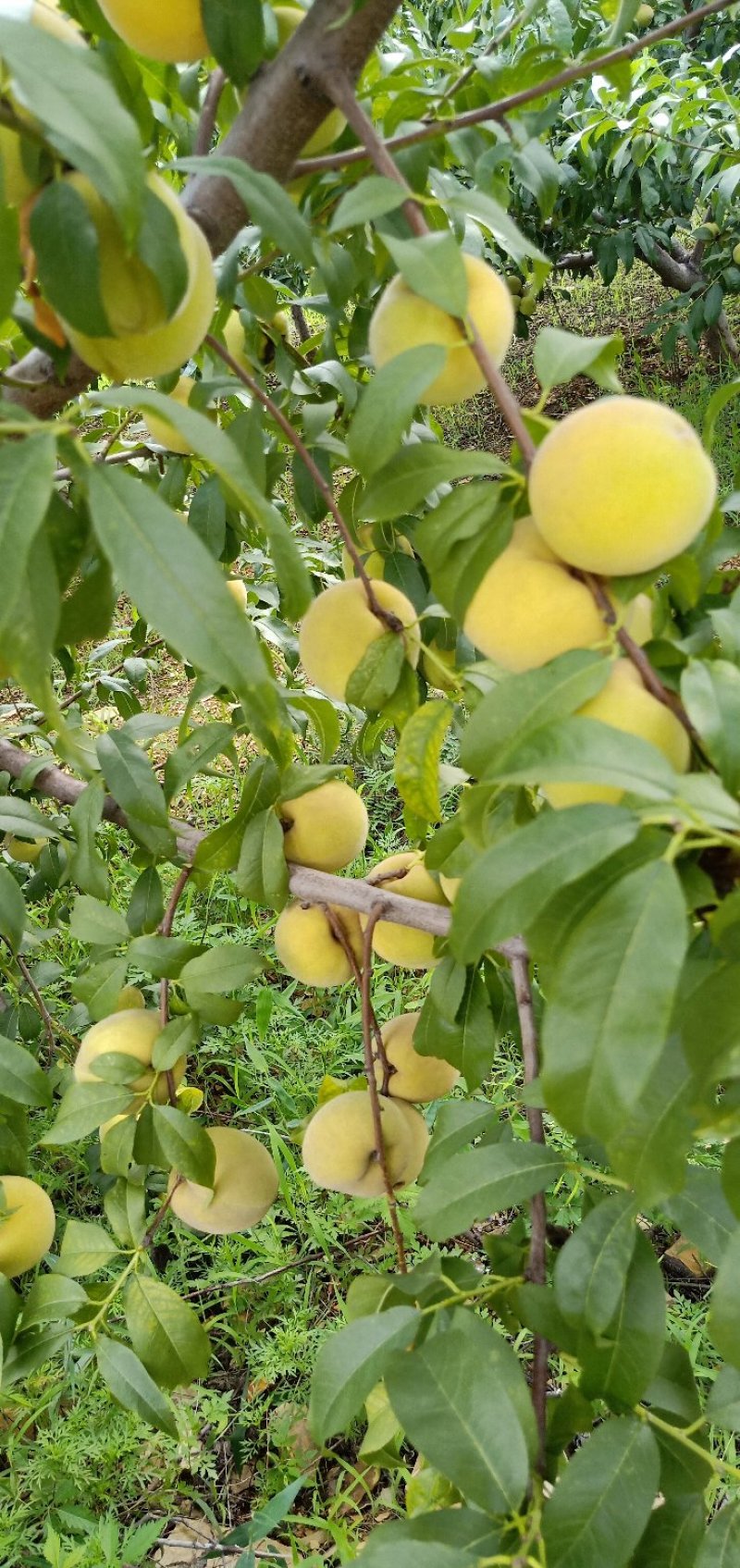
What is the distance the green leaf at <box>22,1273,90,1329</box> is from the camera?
0.84m

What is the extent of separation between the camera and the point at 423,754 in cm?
70

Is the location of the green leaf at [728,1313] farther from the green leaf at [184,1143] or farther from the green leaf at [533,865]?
the green leaf at [184,1143]

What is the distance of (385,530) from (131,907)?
1.49 feet

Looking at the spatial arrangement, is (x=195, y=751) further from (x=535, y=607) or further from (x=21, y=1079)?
(x=535, y=607)

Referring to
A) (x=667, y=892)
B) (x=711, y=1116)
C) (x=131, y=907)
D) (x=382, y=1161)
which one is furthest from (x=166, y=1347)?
(x=667, y=892)

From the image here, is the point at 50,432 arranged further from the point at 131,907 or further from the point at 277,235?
the point at 131,907

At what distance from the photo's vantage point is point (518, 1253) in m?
0.77

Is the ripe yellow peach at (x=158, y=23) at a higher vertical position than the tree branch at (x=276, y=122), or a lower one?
higher

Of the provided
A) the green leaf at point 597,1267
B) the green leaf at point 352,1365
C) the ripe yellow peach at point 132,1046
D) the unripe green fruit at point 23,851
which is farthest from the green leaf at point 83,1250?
the unripe green fruit at point 23,851

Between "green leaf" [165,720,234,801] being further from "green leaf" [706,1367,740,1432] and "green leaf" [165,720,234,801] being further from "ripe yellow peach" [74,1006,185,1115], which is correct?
"green leaf" [706,1367,740,1432]

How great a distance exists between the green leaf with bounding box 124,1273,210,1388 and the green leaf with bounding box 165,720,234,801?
1.40 ft

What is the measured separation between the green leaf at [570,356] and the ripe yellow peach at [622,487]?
1.7 inches

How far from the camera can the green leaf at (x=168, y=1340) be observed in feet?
2.79

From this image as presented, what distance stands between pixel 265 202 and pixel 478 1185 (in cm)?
59
